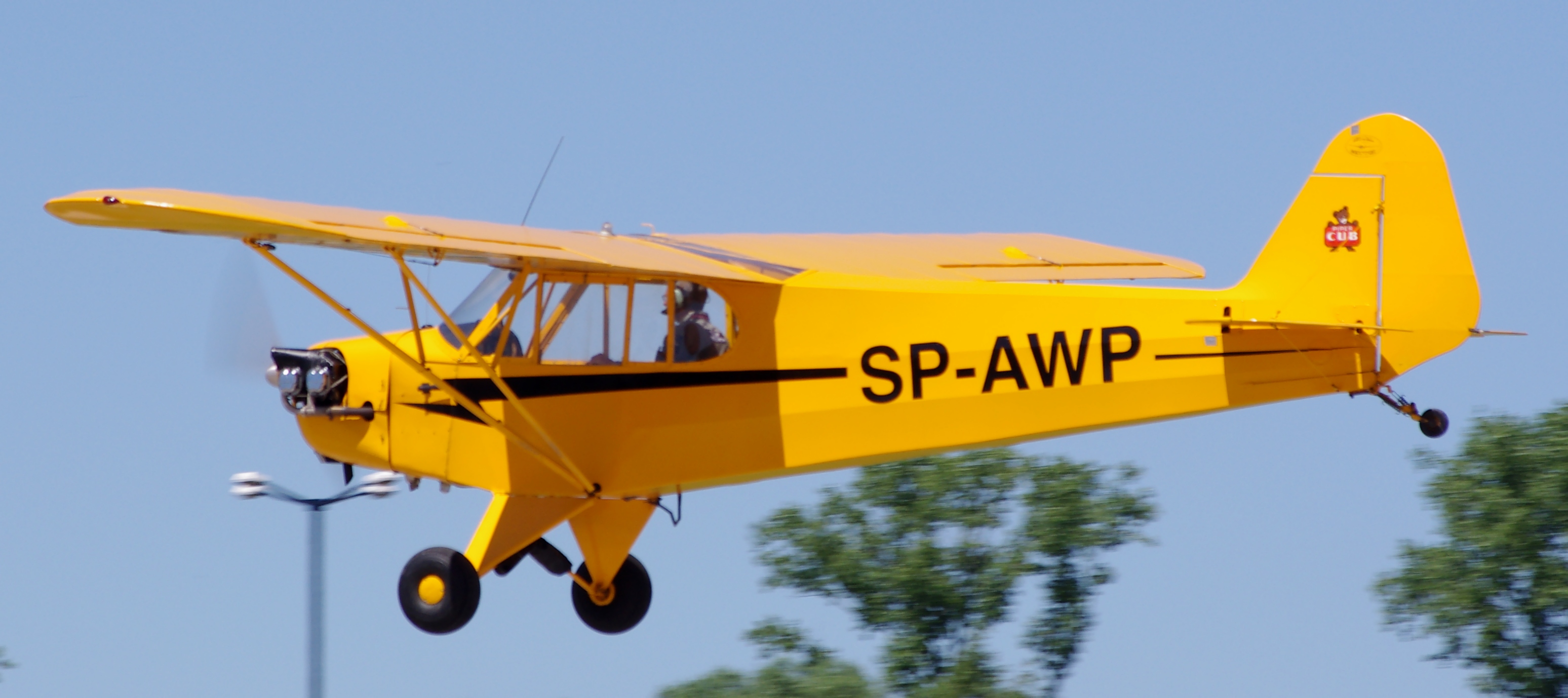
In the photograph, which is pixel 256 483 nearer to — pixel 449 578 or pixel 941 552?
pixel 449 578

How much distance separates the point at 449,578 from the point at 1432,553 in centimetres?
1496

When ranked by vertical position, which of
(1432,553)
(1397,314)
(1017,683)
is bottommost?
(1017,683)

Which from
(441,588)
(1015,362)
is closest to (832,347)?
(1015,362)

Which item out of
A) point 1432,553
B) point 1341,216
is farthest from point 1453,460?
point 1341,216

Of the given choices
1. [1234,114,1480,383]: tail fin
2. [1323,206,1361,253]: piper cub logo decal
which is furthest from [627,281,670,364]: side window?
[1323,206,1361,253]: piper cub logo decal

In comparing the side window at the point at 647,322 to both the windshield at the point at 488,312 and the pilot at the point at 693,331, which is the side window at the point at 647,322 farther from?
the windshield at the point at 488,312

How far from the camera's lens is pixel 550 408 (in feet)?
35.5

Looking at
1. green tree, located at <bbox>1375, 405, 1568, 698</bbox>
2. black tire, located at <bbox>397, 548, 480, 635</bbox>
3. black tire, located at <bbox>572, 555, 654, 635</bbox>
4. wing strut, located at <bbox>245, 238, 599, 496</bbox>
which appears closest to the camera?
wing strut, located at <bbox>245, 238, 599, 496</bbox>

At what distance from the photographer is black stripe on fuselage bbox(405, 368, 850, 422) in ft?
34.7

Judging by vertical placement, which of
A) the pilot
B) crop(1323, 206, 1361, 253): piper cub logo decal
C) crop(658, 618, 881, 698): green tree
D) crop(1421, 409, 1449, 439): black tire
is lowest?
crop(658, 618, 881, 698): green tree

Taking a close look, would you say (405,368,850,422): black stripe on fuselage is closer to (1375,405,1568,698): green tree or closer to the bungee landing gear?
the bungee landing gear

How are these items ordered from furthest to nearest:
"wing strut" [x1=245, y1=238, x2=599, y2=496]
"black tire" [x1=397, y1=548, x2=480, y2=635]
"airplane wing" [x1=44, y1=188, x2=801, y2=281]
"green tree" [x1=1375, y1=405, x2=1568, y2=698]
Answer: "green tree" [x1=1375, y1=405, x2=1568, y2=698], "black tire" [x1=397, y1=548, x2=480, y2=635], "wing strut" [x1=245, y1=238, x2=599, y2=496], "airplane wing" [x1=44, y1=188, x2=801, y2=281]

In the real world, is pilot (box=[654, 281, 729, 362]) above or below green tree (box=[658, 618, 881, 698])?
above

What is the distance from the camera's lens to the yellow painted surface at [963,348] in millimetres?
10227
